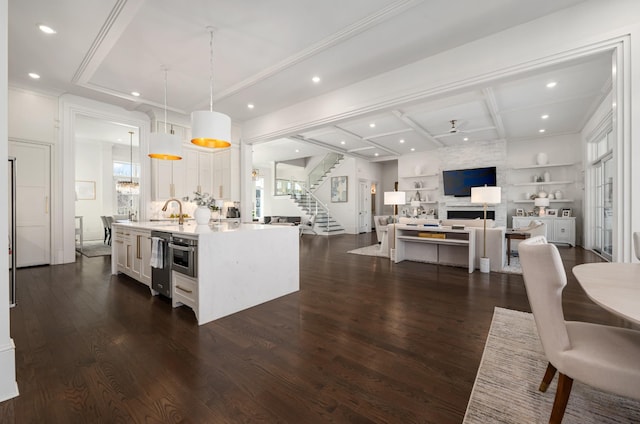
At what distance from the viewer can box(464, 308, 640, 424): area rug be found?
1533 millimetres

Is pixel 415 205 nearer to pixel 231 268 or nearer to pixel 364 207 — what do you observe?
pixel 364 207

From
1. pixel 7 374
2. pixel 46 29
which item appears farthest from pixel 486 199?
pixel 46 29

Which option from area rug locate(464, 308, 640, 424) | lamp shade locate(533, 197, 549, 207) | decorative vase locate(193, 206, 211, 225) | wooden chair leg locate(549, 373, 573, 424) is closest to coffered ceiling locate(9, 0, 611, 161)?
decorative vase locate(193, 206, 211, 225)

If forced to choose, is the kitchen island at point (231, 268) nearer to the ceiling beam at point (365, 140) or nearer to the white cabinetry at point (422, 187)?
the ceiling beam at point (365, 140)

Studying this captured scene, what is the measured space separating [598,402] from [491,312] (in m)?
1.48

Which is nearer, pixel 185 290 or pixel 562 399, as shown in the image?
pixel 562 399

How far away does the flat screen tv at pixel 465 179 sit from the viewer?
30.2 feet

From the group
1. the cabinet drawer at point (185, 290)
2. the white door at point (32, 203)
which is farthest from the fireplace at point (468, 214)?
the white door at point (32, 203)

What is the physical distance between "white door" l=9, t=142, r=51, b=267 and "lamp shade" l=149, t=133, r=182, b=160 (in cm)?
296

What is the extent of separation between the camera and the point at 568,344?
1408mm

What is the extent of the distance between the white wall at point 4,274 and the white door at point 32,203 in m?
4.94

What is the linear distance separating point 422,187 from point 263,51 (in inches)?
346

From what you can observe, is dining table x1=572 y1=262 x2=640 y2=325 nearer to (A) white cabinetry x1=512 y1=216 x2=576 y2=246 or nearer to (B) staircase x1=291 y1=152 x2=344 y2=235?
(A) white cabinetry x1=512 y1=216 x2=576 y2=246

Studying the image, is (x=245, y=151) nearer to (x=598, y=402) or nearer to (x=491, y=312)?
(x=491, y=312)
